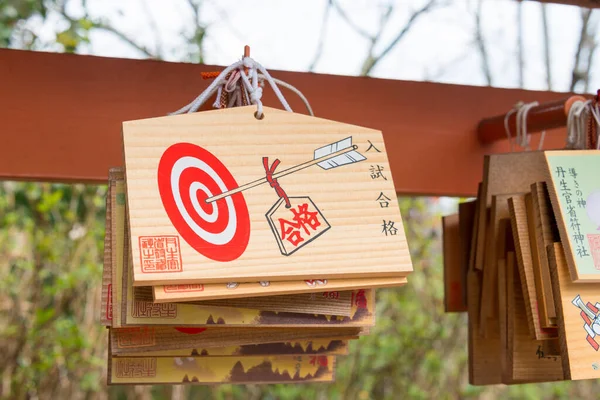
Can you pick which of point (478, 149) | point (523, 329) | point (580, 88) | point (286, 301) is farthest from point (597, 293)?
point (580, 88)

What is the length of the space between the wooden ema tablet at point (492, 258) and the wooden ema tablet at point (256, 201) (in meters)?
0.34

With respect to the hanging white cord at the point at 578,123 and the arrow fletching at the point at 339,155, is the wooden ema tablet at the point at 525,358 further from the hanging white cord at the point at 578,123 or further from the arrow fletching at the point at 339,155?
the arrow fletching at the point at 339,155

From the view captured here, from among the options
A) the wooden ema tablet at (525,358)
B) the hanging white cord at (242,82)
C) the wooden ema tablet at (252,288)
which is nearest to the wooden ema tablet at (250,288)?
the wooden ema tablet at (252,288)

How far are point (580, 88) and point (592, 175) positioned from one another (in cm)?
235

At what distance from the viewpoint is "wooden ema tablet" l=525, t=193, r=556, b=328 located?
945 millimetres

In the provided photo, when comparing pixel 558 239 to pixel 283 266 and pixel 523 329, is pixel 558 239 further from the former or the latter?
pixel 283 266

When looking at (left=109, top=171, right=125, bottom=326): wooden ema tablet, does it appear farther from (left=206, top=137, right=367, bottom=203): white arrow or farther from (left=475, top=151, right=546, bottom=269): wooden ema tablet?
(left=475, top=151, right=546, bottom=269): wooden ema tablet

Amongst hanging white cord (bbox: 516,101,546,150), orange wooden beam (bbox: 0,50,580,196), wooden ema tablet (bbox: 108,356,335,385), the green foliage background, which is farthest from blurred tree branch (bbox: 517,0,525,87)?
wooden ema tablet (bbox: 108,356,335,385)

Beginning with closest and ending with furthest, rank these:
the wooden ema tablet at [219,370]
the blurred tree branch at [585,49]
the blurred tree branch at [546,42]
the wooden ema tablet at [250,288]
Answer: the wooden ema tablet at [250,288] → the wooden ema tablet at [219,370] → the blurred tree branch at [585,49] → the blurred tree branch at [546,42]

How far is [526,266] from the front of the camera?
100 centimetres

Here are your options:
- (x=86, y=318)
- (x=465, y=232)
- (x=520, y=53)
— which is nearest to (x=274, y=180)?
(x=465, y=232)

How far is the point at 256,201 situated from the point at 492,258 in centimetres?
51

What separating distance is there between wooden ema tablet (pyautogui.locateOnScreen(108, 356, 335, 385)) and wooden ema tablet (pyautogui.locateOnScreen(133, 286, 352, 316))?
0.26m

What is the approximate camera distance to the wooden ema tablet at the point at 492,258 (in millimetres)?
1155
